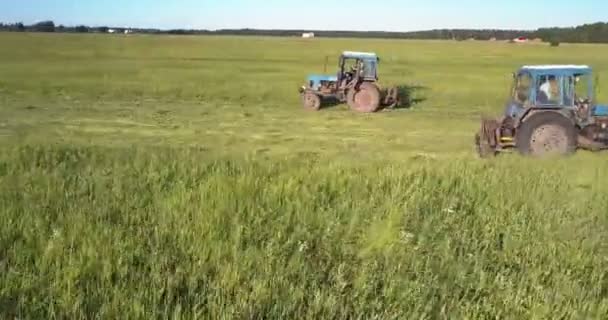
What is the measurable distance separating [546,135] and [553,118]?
1.06 feet

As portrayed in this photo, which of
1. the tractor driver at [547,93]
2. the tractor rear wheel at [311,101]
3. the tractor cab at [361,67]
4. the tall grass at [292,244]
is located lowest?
the tall grass at [292,244]

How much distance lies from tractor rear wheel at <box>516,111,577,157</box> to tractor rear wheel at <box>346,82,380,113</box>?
7.94 meters

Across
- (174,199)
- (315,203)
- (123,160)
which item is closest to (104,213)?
(174,199)

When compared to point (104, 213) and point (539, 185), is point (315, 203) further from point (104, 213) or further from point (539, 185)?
point (539, 185)

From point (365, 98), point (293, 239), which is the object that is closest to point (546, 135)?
point (293, 239)

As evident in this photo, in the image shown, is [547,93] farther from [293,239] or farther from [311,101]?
[311,101]

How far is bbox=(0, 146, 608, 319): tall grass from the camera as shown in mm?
3775

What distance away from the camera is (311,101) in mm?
20422

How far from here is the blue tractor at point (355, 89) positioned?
19672mm

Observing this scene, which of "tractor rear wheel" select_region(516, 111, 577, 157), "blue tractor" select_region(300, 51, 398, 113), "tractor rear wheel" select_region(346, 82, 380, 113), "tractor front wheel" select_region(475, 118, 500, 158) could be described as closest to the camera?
"tractor rear wheel" select_region(516, 111, 577, 157)

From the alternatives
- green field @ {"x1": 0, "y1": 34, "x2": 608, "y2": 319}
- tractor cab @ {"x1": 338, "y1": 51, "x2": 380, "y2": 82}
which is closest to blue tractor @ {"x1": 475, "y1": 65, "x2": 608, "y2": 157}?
green field @ {"x1": 0, "y1": 34, "x2": 608, "y2": 319}

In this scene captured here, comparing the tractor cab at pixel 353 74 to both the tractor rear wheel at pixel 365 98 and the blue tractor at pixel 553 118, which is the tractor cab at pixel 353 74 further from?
the blue tractor at pixel 553 118

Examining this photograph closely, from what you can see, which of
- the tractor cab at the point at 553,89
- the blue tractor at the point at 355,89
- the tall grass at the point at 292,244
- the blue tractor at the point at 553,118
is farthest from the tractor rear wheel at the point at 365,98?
the tall grass at the point at 292,244

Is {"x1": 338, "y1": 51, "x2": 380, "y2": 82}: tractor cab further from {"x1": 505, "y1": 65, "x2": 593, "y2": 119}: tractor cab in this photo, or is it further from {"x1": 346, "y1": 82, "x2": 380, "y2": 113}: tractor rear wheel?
{"x1": 505, "y1": 65, "x2": 593, "y2": 119}: tractor cab
